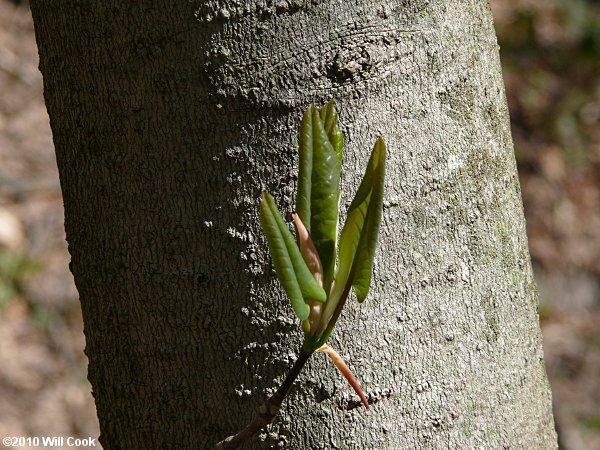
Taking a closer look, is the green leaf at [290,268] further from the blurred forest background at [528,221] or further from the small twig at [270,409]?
the blurred forest background at [528,221]

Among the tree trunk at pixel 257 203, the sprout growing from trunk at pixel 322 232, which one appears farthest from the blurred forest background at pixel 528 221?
the sprout growing from trunk at pixel 322 232

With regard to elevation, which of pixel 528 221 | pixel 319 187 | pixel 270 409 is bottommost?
pixel 270 409

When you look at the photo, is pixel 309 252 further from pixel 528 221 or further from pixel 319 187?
pixel 528 221

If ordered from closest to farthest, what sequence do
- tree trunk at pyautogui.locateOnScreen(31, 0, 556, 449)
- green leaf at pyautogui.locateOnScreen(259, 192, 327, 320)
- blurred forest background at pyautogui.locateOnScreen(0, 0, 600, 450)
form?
green leaf at pyautogui.locateOnScreen(259, 192, 327, 320), tree trunk at pyautogui.locateOnScreen(31, 0, 556, 449), blurred forest background at pyautogui.locateOnScreen(0, 0, 600, 450)

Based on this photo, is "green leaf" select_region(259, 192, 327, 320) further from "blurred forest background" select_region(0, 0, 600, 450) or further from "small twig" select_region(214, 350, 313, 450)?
"blurred forest background" select_region(0, 0, 600, 450)

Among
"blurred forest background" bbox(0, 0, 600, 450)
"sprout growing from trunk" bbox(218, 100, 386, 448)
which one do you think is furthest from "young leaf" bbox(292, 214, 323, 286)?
"blurred forest background" bbox(0, 0, 600, 450)

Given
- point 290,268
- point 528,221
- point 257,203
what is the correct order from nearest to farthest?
point 290,268 → point 257,203 → point 528,221

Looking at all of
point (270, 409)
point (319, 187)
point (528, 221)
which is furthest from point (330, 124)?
point (528, 221)
